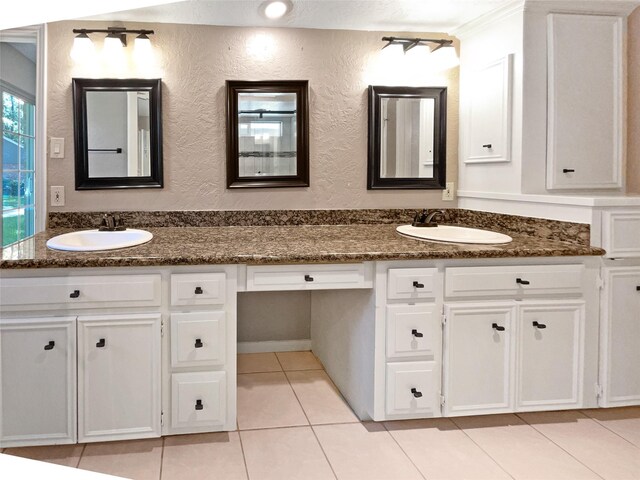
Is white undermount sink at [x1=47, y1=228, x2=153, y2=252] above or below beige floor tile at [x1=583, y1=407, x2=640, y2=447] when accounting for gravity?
above

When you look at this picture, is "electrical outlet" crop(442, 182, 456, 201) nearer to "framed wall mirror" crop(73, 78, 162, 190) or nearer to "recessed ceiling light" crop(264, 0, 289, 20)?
"recessed ceiling light" crop(264, 0, 289, 20)

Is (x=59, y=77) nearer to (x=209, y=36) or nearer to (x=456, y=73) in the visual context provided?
(x=209, y=36)

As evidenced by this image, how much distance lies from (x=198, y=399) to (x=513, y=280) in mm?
1338

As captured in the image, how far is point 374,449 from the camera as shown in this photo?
2.27 m

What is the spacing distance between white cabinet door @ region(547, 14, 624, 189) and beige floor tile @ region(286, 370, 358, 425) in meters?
1.42

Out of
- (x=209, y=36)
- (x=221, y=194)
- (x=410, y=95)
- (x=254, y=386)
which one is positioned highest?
(x=209, y=36)

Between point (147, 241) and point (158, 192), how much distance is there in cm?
60

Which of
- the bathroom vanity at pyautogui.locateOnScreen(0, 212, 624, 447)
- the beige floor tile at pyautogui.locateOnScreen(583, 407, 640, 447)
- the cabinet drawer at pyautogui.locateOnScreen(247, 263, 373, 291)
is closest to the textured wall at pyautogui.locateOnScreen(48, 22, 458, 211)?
the bathroom vanity at pyautogui.locateOnScreen(0, 212, 624, 447)

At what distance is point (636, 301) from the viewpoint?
2.52 meters

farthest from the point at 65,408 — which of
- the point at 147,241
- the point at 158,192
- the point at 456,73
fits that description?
the point at 456,73

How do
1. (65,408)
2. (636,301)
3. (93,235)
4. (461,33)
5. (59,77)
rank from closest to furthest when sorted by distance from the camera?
1. (65,408)
2. (636,301)
3. (93,235)
4. (59,77)
5. (461,33)

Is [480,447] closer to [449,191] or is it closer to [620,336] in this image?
[620,336]

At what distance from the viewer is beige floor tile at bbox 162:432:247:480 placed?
6.79 ft

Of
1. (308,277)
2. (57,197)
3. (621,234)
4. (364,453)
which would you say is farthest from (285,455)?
(57,197)
